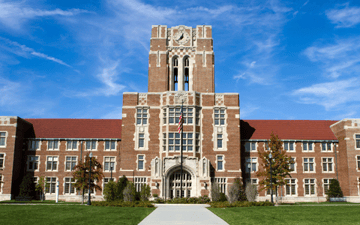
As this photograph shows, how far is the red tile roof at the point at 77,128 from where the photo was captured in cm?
4697

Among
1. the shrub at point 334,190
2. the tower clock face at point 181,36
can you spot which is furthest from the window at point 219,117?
the shrub at point 334,190

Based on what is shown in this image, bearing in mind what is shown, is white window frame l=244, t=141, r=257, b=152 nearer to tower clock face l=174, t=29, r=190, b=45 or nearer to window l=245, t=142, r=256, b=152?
window l=245, t=142, r=256, b=152

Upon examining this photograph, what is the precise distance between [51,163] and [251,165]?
1056 inches

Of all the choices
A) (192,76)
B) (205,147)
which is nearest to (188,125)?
(205,147)

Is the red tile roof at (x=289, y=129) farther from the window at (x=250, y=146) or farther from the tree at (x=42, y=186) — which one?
the tree at (x=42, y=186)

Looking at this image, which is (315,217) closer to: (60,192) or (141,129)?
(141,129)

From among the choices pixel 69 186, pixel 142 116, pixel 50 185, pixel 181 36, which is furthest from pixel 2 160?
pixel 181 36

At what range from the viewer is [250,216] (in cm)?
2142

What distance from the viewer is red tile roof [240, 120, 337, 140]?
155 feet

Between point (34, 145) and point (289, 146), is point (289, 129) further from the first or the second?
point (34, 145)

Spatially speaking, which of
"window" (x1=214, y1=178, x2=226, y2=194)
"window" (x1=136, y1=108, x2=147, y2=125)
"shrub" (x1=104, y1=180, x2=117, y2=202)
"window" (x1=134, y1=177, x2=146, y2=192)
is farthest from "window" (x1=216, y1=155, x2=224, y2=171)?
"shrub" (x1=104, y1=180, x2=117, y2=202)

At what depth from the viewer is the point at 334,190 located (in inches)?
1709

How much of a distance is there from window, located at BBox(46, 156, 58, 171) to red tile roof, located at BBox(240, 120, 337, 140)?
25607mm

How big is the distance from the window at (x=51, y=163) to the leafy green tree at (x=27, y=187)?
8.38 ft
